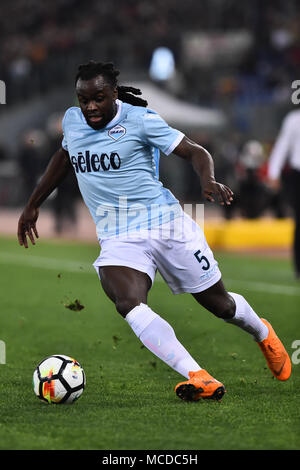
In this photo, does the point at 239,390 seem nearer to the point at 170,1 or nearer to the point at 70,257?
the point at 70,257

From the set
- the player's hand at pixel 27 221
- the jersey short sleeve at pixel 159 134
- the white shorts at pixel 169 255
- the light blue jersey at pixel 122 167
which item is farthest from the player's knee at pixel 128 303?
the player's hand at pixel 27 221

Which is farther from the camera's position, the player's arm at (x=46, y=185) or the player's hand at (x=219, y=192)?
the player's arm at (x=46, y=185)

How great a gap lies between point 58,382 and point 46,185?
4.34 ft

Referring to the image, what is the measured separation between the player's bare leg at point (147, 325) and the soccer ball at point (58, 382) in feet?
1.40

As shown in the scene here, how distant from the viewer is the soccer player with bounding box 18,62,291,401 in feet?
16.6

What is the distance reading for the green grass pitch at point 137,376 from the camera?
4.24m

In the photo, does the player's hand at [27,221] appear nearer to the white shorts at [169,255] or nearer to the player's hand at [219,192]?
the white shorts at [169,255]

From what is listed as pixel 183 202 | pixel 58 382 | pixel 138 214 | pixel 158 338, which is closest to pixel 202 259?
pixel 138 214

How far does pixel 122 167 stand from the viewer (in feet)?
17.2

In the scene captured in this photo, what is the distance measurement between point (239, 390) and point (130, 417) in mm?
1048

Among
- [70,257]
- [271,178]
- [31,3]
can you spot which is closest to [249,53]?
[31,3]

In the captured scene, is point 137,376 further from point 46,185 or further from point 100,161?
point 100,161

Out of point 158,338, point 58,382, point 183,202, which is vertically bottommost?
point 183,202

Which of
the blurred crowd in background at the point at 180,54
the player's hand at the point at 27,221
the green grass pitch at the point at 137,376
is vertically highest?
the player's hand at the point at 27,221
